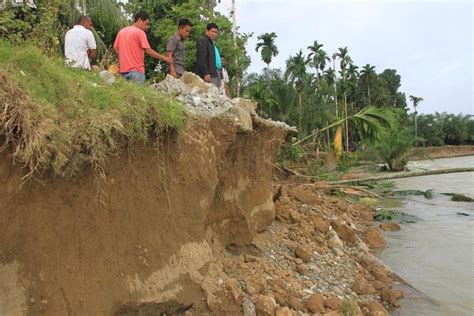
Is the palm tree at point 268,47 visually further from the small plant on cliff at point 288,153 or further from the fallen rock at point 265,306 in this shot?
the fallen rock at point 265,306

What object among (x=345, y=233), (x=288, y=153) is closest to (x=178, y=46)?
(x=345, y=233)

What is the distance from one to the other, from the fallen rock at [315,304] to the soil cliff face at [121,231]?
1218 millimetres

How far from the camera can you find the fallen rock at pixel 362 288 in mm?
5895

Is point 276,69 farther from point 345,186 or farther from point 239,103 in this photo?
point 239,103

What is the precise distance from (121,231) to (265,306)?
1764mm

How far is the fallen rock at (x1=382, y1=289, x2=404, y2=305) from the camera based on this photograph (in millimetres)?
5934

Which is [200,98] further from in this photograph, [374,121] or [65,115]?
[374,121]

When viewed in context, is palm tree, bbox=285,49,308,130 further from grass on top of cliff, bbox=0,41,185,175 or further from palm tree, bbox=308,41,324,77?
grass on top of cliff, bbox=0,41,185,175

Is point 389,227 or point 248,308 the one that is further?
point 389,227

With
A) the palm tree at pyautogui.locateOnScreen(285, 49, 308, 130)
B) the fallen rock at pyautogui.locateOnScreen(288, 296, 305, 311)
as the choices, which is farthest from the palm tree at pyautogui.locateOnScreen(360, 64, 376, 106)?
the fallen rock at pyautogui.locateOnScreen(288, 296, 305, 311)

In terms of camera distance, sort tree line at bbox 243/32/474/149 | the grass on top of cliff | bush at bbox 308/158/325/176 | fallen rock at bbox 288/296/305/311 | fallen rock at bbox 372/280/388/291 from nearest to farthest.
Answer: the grass on top of cliff
fallen rock at bbox 288/296/305/311
fallen rock at bbox 372/280/388/291
bush at bbox 308/158/325/176
tree line at bbox 243/32/474/149

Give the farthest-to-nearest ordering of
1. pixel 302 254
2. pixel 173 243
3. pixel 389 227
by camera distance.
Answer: pixel 389 227 < pixel 302 254 < pixel 173 243

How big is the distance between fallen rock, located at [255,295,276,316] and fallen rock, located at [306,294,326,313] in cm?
52

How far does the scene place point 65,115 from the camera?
340 centimetres
